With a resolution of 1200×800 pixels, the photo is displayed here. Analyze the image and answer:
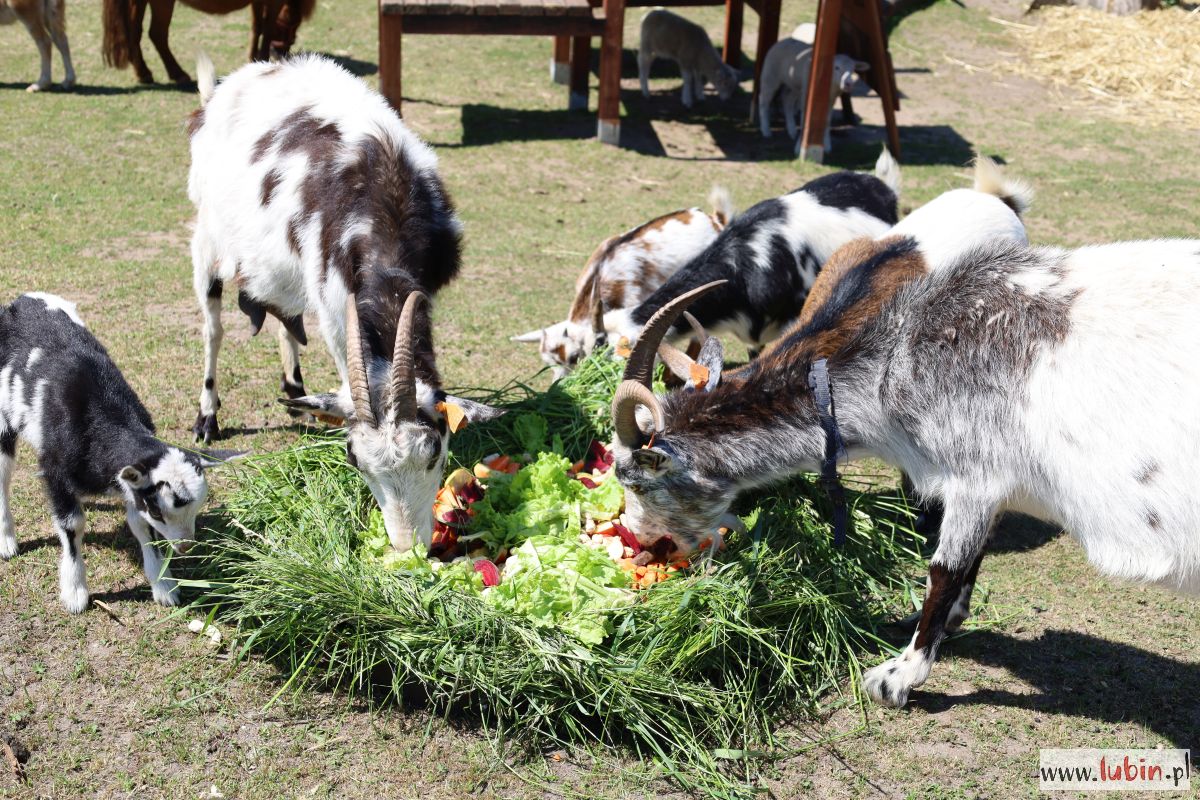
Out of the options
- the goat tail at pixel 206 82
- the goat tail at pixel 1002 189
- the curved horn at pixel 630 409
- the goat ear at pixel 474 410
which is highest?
the goat tail at pixel 206 82

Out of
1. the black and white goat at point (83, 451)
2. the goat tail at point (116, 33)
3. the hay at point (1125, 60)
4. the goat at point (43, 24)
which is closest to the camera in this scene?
the black and white goat at point (83, 451)

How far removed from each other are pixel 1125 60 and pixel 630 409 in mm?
12043

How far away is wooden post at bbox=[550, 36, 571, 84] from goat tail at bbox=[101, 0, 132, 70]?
4.51 metres

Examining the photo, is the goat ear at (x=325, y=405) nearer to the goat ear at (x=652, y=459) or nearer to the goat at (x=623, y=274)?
the goat ear at (x=652, y=459)

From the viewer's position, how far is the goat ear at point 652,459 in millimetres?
4023

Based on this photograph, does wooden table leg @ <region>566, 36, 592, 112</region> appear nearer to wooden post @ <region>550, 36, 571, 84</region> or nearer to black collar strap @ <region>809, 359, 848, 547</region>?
wooden post @ <region>550, 36, 571, 84</region>

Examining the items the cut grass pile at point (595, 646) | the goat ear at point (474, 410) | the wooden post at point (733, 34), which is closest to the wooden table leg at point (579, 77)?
the wooden post at point (733, 34)

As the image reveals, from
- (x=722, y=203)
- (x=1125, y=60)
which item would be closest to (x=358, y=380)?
(x=722, y=203)

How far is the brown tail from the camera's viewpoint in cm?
1141

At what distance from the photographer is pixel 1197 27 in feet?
45.9

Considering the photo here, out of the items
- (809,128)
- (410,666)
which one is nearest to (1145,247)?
(410,666)

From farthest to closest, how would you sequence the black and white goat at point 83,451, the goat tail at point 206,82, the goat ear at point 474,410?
the goat tail at point 206,82 → the goat ear at point 474,410 → the black and white goat at point 83,451

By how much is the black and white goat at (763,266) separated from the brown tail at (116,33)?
7938 mm

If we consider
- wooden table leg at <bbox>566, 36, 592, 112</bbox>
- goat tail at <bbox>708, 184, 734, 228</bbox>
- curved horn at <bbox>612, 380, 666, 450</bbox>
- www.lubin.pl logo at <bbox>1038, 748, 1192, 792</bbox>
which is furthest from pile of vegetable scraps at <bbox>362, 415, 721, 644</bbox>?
wooden table leg at <bbox>566, 36, 592, 112</bbox>
